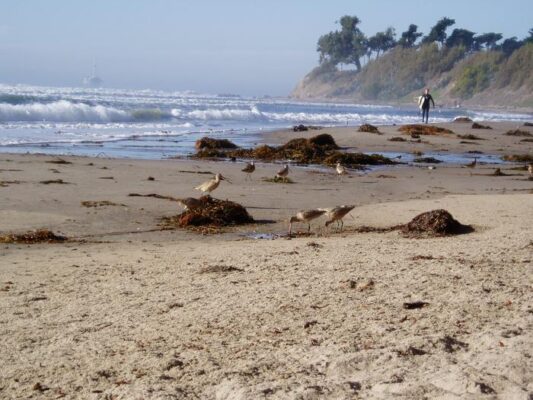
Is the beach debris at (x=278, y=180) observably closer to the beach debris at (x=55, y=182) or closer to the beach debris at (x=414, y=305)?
the beach debris at (x=55, y=182)

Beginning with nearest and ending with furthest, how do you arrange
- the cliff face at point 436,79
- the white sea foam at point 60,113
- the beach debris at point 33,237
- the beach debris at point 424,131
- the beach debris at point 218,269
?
the beach debris at point 218,269
the beach debris at point 33,237
the beach debris at point 424,131
the white sea foam at point 60,113
the cliff face at point 436,79

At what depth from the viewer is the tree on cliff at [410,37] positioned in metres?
142

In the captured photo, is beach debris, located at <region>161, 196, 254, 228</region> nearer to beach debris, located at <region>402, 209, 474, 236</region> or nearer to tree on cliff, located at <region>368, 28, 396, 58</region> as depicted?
beach debris, located at <region>402, 209, 474, 236</region>

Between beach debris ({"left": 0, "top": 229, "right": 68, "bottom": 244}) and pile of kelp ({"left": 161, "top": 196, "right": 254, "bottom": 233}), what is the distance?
1482 millimetres

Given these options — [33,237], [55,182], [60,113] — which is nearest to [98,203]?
[55,182]

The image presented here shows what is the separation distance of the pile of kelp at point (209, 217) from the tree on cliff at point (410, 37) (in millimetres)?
139142


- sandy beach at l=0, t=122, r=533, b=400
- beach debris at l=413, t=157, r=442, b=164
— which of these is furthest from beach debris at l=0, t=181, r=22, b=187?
beach debris at l=413, t=157, r=442, b=164

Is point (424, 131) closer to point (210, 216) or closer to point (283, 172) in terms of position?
point (283, 172)

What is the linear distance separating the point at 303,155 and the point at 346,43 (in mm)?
139294

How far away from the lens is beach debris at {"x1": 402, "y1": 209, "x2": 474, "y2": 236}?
26.3ft

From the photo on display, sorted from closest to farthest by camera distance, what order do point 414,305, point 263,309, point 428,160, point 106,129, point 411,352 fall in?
point 411,352
point 414,305
point 263,309
point 428,160
point 106,129

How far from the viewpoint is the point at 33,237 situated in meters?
7.87

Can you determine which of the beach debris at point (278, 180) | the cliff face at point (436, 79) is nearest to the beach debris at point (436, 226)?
the beach debris at point (278, 180)

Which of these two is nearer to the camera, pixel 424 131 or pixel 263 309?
pixel 263 309
